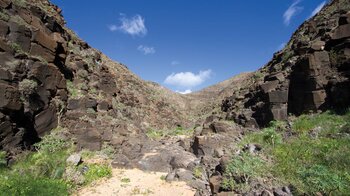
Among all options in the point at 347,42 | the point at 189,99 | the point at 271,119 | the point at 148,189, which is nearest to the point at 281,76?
the point at 271,119

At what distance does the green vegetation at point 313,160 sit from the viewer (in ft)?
20.8

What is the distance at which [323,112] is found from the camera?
15.1 metres

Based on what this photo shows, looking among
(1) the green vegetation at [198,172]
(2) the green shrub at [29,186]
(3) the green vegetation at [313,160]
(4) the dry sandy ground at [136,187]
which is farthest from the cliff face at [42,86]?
(3) the green vegetation at [313,160]

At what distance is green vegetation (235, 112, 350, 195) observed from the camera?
633 cm

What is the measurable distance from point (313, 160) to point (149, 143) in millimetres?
12600

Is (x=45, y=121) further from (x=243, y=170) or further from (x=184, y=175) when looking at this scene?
(x=243, y=170)

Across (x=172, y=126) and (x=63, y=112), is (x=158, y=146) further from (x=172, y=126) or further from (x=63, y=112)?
(x=172, y=126)

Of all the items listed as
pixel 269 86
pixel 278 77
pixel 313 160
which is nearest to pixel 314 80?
pixel 278 77

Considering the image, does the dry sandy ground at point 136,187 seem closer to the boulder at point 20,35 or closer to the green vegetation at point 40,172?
the green vegetation at point 40,172

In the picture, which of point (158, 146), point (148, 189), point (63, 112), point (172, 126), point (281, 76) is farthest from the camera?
A: point (172, 126)

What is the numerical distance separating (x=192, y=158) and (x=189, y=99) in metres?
52.5

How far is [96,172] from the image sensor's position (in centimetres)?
1297

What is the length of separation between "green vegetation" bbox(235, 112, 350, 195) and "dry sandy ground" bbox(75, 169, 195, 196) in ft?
10.5

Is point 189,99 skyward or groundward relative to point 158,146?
skyward
